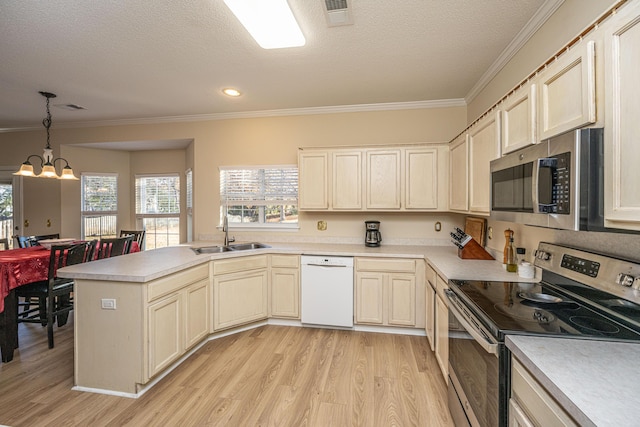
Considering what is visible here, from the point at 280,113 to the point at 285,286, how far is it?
2.21 meters

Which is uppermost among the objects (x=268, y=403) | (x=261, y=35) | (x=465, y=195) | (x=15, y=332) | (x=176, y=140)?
(x=261, y=35)

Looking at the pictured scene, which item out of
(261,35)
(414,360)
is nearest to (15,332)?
(261,35)

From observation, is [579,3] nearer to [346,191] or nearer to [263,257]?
[346,191]

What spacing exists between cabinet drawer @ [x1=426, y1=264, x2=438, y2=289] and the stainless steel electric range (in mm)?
624

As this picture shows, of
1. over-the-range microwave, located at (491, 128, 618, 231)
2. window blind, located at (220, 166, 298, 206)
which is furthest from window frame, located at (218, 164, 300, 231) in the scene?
over-the-range microwave, located at (491, 128, 618, 231)

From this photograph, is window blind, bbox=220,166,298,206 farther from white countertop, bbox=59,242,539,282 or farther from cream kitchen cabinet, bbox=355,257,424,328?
cream kitchen cabinet, bbox=355,257,424,328

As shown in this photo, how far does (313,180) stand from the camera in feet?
11.6

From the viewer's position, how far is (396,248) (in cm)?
338

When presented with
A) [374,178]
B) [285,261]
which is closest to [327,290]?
[285,261]

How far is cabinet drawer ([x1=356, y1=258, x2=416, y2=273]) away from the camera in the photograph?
301 cm

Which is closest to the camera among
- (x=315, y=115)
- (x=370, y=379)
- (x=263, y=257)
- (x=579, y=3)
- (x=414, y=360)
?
(x=579, y=3)

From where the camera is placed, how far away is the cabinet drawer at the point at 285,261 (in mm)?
3301

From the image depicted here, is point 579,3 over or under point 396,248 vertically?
over

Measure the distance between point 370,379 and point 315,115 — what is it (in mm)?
3017
